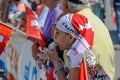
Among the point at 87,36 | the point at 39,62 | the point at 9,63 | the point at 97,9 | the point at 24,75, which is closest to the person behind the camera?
the point at 87,36

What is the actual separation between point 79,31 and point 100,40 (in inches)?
20.6

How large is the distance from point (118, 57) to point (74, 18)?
6407 millimetres

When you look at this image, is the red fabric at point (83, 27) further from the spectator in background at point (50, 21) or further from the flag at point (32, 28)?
the flag at point (32, 28)

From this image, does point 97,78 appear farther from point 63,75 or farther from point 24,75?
point 24,75

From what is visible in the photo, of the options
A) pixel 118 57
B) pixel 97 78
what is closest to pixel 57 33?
pixel 97 78

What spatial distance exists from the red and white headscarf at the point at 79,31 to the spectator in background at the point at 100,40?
12.6 inches

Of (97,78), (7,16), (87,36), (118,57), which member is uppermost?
(87,36)

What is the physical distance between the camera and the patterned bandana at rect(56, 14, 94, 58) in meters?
3.88

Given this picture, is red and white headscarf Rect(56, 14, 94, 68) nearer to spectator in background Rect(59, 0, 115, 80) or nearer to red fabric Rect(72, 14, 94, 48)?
red fabric Rect(72, 14, 94, 48)

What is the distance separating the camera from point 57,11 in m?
5.37

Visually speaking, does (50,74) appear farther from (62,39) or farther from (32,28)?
(62,39)

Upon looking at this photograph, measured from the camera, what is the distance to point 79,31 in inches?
154

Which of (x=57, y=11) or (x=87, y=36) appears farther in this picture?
(x=57, y=11)

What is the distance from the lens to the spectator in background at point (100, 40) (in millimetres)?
4337
